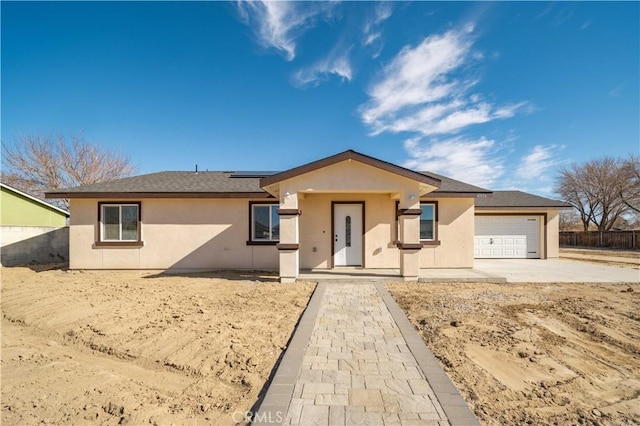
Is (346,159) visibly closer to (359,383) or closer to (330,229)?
(330,229)

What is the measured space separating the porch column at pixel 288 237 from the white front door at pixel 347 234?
2455mm

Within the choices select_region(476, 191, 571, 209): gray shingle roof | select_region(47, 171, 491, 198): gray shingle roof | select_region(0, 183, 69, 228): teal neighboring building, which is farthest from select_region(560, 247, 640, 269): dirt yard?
select_region(0, 183, 69, 228): teal neighboring building

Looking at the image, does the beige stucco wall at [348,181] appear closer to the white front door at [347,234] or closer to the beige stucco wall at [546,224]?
the white front door at [347,234]

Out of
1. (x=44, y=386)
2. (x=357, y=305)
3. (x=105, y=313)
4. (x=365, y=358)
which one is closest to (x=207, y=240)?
(x=105, y=313)

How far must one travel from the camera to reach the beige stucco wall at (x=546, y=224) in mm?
14984

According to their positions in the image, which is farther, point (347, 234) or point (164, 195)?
point (347, 234)

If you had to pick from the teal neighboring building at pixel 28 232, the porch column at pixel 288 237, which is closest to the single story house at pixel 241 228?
the porch column at pixel 288 237

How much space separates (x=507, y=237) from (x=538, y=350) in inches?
512

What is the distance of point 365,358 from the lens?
3.81 meters

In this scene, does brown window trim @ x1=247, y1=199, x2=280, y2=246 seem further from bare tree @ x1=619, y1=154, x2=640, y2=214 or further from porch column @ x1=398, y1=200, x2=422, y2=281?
bare tree @ x1=619, y1=154, x2=640, y2=214

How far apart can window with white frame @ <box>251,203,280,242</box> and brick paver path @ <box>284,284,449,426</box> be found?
6.11 m

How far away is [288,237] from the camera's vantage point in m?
8.76

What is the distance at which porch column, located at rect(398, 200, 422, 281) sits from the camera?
8766 mm

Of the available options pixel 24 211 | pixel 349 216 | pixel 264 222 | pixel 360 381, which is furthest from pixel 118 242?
pixel 360 381
